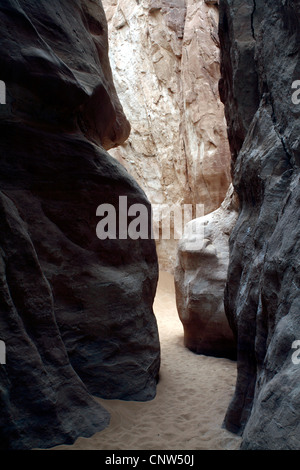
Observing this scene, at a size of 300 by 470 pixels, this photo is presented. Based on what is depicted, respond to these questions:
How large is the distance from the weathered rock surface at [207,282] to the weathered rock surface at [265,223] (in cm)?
227

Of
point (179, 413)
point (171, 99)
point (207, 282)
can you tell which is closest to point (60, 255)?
point (179, 413)

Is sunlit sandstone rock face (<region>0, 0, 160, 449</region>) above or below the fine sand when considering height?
above

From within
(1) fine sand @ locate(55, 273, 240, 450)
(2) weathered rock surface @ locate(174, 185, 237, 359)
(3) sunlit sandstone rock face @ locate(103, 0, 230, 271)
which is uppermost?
(3) sunlit sandstone rock face @ locate(103, 0, 230, 271)

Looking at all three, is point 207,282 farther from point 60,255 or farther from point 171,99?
point 171,99

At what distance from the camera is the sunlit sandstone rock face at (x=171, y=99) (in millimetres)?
14695

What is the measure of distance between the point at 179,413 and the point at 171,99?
45.7ft

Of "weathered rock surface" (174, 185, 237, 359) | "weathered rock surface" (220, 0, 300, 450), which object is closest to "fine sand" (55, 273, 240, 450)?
"weathered rock surface" (174, 185, 237, 359)

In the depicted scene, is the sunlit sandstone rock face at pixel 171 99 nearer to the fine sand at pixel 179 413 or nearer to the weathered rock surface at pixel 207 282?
the weathered rock surface at pixel 207 282

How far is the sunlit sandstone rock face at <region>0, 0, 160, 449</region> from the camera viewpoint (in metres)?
3.80

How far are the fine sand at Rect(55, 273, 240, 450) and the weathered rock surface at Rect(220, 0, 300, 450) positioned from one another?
1.53ft

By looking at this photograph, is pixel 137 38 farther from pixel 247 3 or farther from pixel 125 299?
pixel 125 299

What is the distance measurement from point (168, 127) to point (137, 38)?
4.43 metres

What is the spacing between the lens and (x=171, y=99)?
16.3m

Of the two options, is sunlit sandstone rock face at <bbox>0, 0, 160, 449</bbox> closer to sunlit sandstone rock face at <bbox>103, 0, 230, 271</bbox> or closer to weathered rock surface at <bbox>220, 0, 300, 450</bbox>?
weathered rock surface at <bbox>220, 0, 300, 450</bbox>
